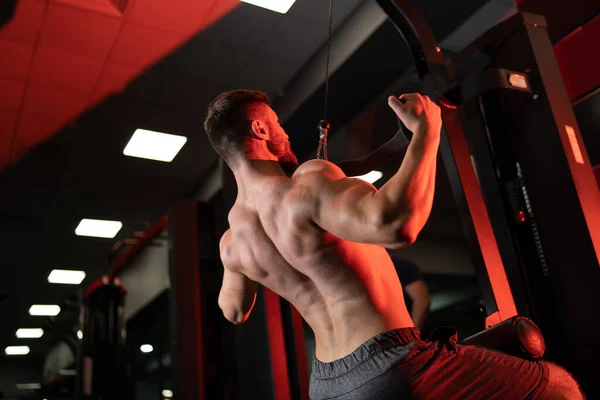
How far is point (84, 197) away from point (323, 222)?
6002mm

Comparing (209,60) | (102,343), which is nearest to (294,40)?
(209,60)

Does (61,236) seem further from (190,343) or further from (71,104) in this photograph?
(190,343)

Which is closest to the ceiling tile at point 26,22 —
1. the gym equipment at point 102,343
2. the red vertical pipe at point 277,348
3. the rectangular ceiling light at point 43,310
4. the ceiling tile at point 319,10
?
the ceiling tile at point 319,10

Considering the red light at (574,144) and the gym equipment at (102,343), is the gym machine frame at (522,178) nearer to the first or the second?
the red light at (574,144)

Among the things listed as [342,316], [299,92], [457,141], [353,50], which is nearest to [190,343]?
[299,92]

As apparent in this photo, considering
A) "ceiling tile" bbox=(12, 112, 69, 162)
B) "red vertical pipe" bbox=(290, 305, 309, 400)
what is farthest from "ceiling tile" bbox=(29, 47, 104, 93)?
"red vertical pipe" bbox=(290, 305, 309, 400)

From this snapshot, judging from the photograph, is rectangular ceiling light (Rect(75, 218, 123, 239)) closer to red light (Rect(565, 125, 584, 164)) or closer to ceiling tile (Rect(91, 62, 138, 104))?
ceiling tile (Rect(91, 62, 138, 104))

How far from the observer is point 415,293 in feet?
11.5

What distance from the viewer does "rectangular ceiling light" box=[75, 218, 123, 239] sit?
7727 millimetres

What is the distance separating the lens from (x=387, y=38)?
4.62m

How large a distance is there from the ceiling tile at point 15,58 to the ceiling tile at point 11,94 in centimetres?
8

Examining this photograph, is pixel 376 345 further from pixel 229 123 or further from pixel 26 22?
pixel 26 22

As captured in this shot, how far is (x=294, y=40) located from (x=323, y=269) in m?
3.73

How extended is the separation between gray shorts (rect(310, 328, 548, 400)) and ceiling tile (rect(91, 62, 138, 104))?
4.10 metres
